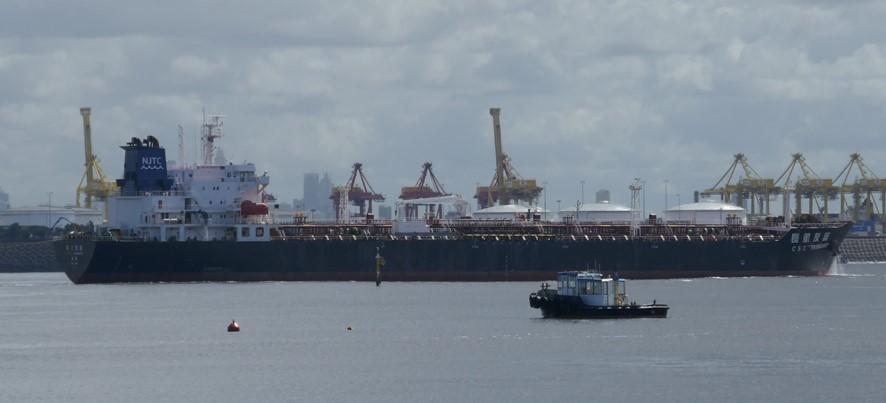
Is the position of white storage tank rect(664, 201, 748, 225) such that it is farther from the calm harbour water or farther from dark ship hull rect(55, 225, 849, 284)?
the calm harbour water

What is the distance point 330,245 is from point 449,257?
7.96 metres

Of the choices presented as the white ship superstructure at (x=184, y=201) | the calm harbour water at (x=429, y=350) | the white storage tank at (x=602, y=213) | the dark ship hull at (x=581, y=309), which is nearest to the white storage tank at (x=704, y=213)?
the white storage tank at (x=602, y=213)

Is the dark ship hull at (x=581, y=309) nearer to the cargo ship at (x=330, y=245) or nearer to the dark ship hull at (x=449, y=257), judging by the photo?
the cargo ship at (x=330, y=245)

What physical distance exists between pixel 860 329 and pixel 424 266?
4617 cm

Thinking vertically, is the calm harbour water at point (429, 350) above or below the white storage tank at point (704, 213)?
below

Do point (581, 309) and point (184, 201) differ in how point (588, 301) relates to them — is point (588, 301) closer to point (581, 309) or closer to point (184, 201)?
point (581, 309)

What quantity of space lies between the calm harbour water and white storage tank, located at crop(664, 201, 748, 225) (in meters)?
46.5

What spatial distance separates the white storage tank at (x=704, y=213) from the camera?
469 ft

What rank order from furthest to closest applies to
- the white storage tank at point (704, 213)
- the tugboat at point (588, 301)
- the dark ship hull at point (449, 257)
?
the white storage tank at point (704, 213)
the dark ship hull at point (449, 257)
the tugboat at point (588, 301)

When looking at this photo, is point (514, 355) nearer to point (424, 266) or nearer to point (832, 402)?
point (832, 402)

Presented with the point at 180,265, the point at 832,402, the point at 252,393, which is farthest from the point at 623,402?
the point at 180,265

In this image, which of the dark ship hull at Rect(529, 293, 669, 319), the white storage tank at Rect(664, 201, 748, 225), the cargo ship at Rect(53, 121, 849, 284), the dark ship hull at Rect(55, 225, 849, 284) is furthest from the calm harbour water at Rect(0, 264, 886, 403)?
the white storage tank at Rect(664, 201, 748, 225)

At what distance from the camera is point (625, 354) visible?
2383 inches

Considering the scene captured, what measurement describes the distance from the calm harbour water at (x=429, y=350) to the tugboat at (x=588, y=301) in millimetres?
961
